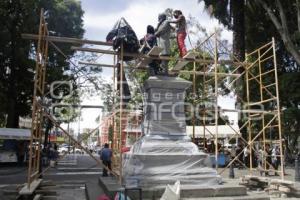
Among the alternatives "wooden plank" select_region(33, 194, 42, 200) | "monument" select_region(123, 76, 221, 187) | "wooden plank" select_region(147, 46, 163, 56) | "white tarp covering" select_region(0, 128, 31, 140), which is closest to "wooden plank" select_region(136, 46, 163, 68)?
"wooden plank" select_region(147, 46, 163, 56)

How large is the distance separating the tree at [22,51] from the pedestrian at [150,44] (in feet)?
55.1

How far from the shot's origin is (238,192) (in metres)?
8.94

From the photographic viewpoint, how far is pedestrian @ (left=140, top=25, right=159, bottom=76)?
10.6 m

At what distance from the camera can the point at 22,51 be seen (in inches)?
1033

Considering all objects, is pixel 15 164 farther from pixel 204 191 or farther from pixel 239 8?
pixel 204 191

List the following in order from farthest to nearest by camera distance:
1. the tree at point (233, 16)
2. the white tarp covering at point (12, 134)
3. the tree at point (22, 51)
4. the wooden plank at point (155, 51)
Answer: the tree at point (22, 51) < the white tarp covering at point (12, 134) < the tree at point (233, 16) < the wooden plank at point (155, 51)

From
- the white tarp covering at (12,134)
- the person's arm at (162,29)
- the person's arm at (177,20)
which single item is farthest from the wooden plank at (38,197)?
A: the white tarp covering at (12,134)

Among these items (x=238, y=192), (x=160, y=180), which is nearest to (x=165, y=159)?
(x=160, y=180)

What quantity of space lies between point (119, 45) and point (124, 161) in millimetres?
3124

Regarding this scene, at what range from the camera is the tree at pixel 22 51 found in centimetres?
2619

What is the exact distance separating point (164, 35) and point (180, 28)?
50cm

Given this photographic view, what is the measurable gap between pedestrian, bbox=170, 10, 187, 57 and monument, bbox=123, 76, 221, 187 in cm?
98

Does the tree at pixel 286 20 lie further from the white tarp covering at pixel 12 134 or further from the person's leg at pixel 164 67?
the white tarp covering at pixel 12 134

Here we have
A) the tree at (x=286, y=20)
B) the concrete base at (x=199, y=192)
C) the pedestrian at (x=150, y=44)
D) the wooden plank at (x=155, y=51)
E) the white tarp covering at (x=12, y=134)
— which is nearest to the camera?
the concrete base at (x=199, y=192)
